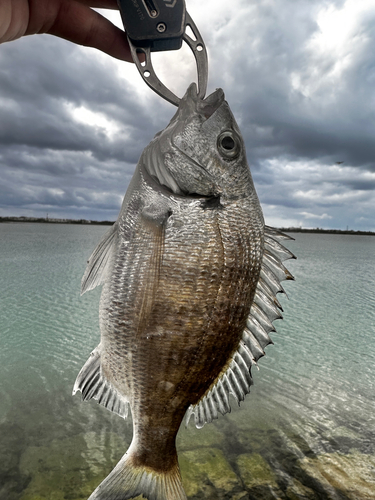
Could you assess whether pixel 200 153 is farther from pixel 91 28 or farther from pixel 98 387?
pixel 98 387

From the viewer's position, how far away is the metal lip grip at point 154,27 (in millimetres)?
1993

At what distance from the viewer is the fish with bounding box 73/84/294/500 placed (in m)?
1.96

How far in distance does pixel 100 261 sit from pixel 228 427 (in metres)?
4.76

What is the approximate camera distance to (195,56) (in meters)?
2.09

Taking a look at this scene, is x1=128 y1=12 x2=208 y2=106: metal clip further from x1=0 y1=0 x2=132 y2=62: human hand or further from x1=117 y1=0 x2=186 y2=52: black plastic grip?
x1=0 y1=0 x2=132 y2=62: human hand

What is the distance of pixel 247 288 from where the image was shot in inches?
81.4

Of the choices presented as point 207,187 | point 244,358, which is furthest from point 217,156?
point 244,358

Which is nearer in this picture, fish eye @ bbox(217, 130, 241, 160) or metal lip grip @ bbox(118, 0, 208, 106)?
metal lip grip @ bbox(118, 0, 208, 106)

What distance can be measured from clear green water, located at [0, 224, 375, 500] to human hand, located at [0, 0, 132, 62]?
4.72m

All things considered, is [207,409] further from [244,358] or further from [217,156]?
[217,156]

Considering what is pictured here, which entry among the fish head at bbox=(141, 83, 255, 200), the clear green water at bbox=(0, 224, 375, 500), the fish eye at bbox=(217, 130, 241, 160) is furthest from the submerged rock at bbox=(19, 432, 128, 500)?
the fish eye at bbox=(217, 130, 241, 160)

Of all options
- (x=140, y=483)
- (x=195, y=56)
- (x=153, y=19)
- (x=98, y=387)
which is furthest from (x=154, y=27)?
(x=140, y=483)

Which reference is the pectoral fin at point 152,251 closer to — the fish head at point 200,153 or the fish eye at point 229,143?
the fish head at point 200,153

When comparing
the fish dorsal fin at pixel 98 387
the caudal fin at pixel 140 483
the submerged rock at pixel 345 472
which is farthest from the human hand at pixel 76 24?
the submerged rock at pixel 345 472
